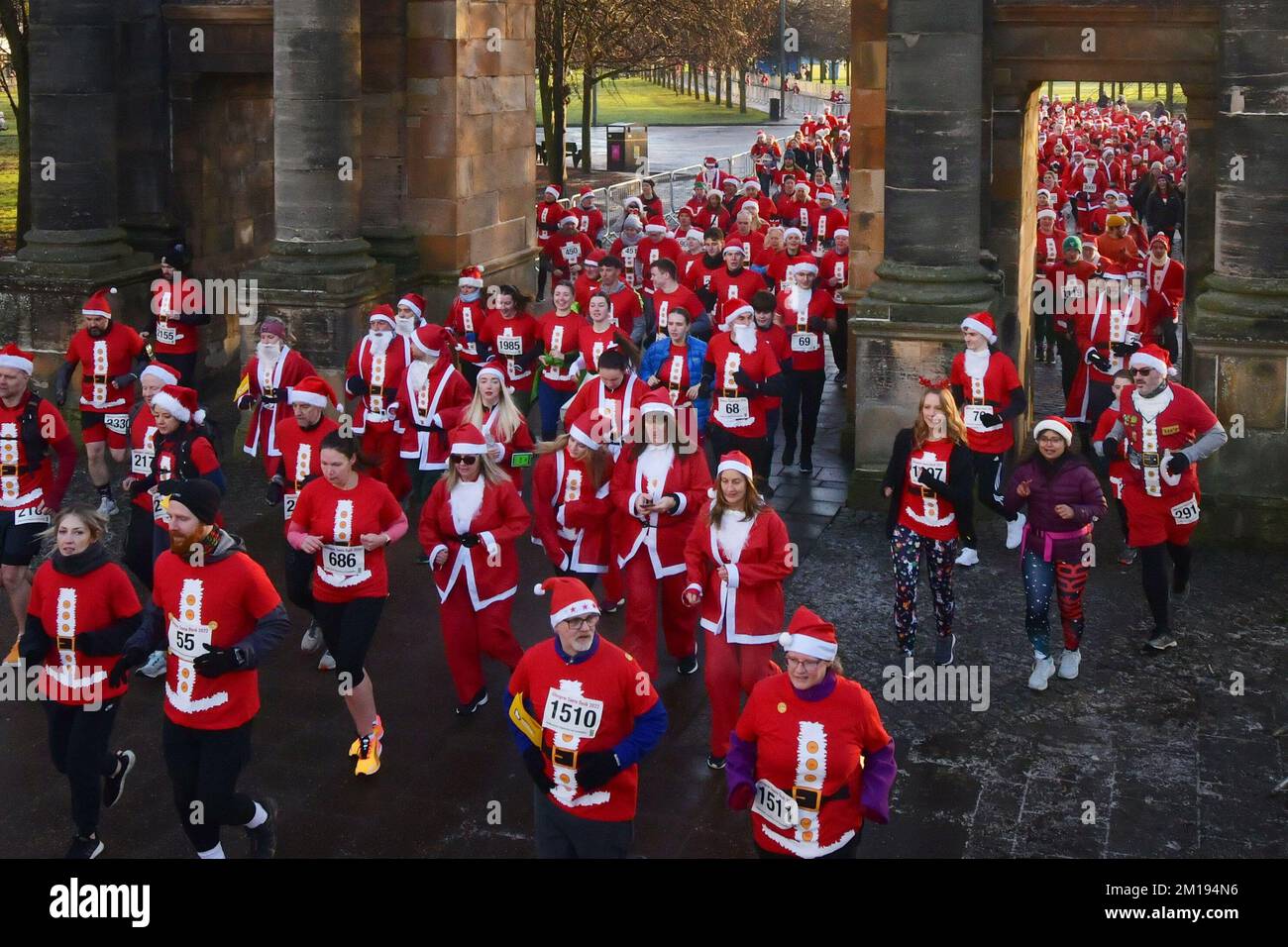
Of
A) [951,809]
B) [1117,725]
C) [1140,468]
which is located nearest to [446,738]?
[951,809]

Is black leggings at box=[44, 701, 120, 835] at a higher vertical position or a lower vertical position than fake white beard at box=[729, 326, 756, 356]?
lower

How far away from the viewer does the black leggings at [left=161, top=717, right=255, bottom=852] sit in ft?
25.1

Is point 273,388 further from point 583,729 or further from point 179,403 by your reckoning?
point 583,729

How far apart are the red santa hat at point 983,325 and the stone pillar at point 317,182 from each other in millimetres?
6181

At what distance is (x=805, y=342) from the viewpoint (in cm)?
1620

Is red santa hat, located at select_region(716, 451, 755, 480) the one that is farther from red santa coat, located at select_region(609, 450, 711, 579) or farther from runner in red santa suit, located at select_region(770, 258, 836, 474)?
runner in red santa suit, located at select_region(770, 258, 836, 474)

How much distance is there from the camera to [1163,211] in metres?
31.8

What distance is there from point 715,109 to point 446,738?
79.7 meters

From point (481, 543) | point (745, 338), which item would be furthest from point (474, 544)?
point (745, 338)

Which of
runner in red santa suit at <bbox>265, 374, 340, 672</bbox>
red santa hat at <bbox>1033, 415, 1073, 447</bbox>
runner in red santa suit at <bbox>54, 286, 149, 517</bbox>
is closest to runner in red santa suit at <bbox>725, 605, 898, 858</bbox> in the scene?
red santa hat at <bbox>1033, 415, 1073, 447</bbox>

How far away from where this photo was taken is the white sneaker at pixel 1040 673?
10.4m

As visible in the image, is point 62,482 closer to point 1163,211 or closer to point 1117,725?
point 1117,725

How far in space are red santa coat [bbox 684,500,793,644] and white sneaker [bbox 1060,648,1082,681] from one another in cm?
246

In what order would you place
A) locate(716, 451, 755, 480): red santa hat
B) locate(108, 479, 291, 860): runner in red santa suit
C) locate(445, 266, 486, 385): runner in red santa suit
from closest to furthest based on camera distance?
locate(108, 479, 291, 860): runner in red santa suit, locate(716, 451, 755, 480): red santa hat, locate(445, 266, 486, 385): runner in red santa suit
